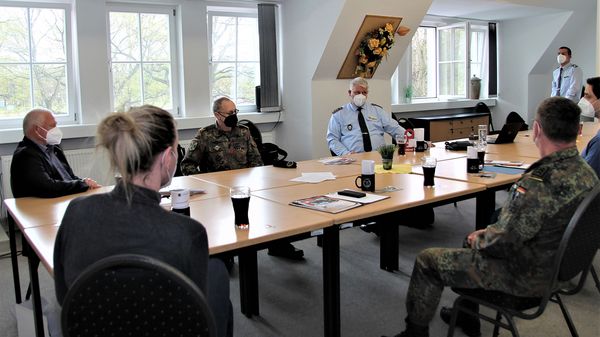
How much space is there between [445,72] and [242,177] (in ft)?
20.1

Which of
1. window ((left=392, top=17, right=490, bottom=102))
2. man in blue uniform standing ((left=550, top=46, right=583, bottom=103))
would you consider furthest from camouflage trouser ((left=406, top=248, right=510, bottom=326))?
man in blue uniform standing ((left=550, top=46, right=583, bottom=103))

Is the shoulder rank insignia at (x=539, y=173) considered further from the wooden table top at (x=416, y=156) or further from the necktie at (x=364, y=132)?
the necktie at (x=364, y=132)

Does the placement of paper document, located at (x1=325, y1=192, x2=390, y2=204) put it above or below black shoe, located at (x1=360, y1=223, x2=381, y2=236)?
above

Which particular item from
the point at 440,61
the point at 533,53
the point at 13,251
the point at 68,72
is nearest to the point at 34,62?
the point at 68,72

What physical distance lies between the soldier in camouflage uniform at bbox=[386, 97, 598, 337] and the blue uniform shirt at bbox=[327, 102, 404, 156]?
8.65 ft

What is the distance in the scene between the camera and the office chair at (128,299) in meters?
1.19

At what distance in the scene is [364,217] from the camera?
228cm

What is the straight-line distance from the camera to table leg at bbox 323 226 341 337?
2230mm

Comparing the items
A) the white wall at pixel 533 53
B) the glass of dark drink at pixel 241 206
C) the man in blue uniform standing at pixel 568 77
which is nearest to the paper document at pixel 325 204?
the glass of dark drink at pixel 241 206

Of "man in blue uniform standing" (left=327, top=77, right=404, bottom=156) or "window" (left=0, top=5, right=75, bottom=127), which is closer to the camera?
"man in blue uniform standing" (left=327, top=77, right=404, bottom=156)

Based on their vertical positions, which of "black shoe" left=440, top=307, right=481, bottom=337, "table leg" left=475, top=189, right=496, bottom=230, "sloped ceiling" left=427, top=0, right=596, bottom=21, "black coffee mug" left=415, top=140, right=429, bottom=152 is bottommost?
"black shoe" left=440, top=307, right=481, bottom=337

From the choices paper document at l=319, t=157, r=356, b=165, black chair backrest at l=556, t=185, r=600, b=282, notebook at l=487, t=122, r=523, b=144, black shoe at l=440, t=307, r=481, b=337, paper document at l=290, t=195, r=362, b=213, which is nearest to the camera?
black chair backrest at l=556, t=185, r=600, b=282

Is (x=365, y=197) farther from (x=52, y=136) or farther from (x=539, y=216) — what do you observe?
(x=52, y=136)

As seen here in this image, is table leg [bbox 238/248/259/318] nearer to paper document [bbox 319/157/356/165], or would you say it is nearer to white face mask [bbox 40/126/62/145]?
paper document [bbox 319/157/356/165]
